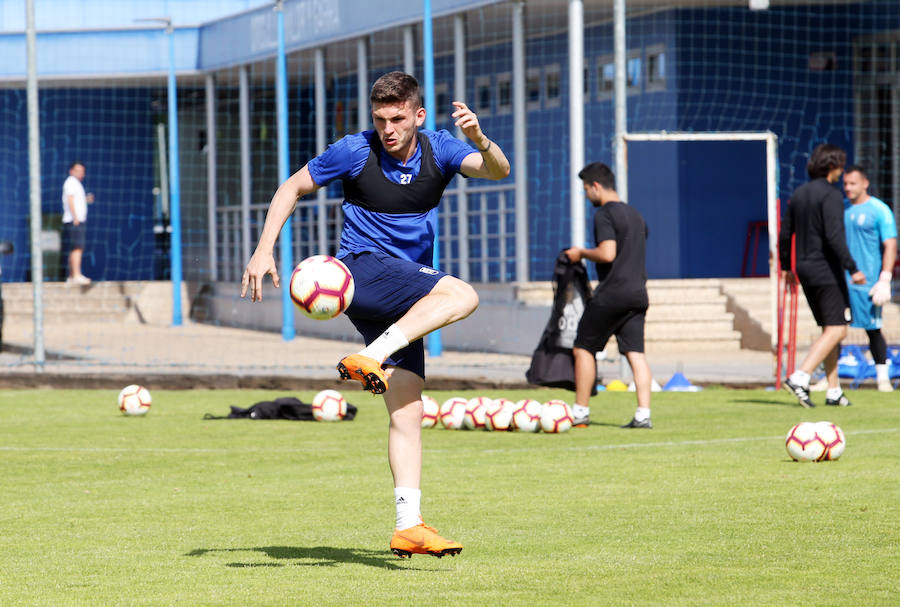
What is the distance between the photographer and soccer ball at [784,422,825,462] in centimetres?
889

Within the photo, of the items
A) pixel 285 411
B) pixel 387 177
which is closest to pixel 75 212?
pixel 285 411

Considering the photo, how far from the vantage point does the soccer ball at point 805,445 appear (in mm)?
8891

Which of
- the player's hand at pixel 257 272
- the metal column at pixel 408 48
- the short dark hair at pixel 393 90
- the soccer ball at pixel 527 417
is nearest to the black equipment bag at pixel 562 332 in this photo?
the soccer ball at pixel 527 417

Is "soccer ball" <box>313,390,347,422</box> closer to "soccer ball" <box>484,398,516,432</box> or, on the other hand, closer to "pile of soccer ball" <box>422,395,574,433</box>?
"pile of soccer ball" <box>422,395,574,433</box>

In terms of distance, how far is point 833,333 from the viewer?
1216 centimetres

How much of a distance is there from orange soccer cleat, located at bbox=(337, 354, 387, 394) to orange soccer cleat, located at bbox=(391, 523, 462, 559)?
0.70 metres

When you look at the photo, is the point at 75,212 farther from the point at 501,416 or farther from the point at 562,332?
the point at 501,416

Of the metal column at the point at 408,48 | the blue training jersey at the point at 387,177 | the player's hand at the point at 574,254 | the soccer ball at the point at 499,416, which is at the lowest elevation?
the soccer ball at the point at 499,416

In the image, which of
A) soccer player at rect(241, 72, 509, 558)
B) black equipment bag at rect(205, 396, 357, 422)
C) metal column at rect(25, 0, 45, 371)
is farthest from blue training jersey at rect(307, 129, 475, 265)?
metal column at rect(25, 0, 45, 371)

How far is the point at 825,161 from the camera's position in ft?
40.8

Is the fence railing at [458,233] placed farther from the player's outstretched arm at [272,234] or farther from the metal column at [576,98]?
the player's outstretched arm at [272,234]

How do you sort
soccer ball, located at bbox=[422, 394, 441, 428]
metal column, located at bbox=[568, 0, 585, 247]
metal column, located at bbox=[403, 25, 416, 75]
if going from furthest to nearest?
metal column, located at bbox=[403, 25, 416, 75]
metal column, located at bbox=[568, 0, 585, 247]
soccer ball, located at bbox=[422, 394, 441, 428]

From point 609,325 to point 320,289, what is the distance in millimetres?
5812

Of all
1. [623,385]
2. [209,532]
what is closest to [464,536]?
[209,532]
